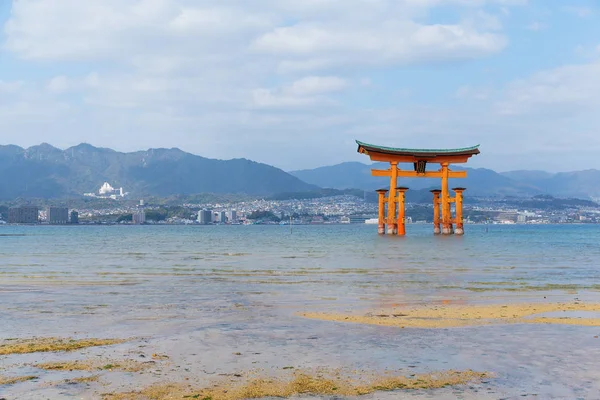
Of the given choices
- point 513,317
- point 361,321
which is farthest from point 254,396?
point 513,317

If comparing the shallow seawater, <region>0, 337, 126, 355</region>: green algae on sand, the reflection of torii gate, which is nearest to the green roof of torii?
the reflection of torii gate

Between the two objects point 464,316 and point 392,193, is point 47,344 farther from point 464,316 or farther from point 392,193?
point 392,193

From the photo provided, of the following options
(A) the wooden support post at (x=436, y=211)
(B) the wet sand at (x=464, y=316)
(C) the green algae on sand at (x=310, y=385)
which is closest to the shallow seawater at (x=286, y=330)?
(C) the green algae on sand at (x=310, y=385)

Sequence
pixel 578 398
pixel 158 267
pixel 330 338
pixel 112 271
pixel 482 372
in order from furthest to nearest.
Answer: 1. pixel 158 267
2. pixel 112 271
3. pixel 330 338
4. pixel 482 372
5. pixel 578 398

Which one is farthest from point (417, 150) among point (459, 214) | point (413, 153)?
point (459, 214)

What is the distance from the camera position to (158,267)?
32281 millimetres

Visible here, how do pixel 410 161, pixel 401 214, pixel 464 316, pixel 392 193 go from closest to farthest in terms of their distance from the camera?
pixel 464 316 → pixel 392 193 → pixel 410 161 → pixel 401 214

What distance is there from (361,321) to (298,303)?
3.59m

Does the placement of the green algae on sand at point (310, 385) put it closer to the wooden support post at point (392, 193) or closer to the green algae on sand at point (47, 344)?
the green algae on sand at point (47, 344)

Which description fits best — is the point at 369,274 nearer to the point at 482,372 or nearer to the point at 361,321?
the point at 361,321

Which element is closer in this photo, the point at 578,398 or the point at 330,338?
the point at 578,398

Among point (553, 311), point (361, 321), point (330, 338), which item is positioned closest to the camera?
point (330, 338)

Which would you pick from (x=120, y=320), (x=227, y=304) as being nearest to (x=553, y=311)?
(x=227, y=304)

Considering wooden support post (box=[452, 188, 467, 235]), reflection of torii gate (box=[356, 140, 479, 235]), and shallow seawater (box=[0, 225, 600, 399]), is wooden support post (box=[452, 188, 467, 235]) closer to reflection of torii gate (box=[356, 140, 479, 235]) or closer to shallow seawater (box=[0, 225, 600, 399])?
reflection of torii gate (box=[356, 140, 479, 235])
